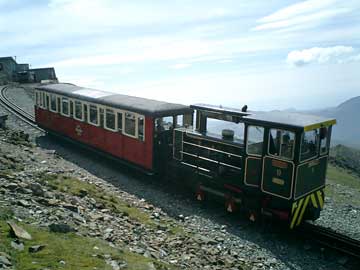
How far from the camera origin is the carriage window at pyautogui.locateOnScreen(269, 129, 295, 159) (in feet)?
38.8

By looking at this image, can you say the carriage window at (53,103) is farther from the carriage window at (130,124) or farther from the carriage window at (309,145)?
the carriage window at (309,145)

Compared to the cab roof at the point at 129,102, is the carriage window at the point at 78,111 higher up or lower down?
lower down

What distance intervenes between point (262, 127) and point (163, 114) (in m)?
5.44

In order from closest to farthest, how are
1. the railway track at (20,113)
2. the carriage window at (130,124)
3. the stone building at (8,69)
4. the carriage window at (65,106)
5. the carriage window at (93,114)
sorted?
the carriage window at (130,124) < the carriage window at (93,114) < the carriage window at (65,106) < the railway track at (20,113) < the stone building at (8,69)

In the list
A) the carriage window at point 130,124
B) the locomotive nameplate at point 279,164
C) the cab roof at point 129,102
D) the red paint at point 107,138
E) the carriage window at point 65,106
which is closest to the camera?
the locomotive nameplate at point 279,164

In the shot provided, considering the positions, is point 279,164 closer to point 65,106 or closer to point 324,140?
point 324,140

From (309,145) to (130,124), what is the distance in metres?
8.75

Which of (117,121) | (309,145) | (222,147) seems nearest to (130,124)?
(117,121)

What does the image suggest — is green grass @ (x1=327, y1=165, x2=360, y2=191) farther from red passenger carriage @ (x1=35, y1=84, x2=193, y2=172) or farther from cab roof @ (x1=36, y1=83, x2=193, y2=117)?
cab roof @ (x1=36, y1=83, x2=193, y2=117)

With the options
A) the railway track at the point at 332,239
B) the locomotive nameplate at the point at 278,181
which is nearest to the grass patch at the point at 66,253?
the locomotive nameplate at the point at 278,181

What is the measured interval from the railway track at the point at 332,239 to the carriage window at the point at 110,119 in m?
10.5

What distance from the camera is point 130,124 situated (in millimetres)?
17766

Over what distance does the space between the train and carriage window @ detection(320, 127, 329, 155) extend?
4 centimetres

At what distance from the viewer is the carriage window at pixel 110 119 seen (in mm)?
18781
